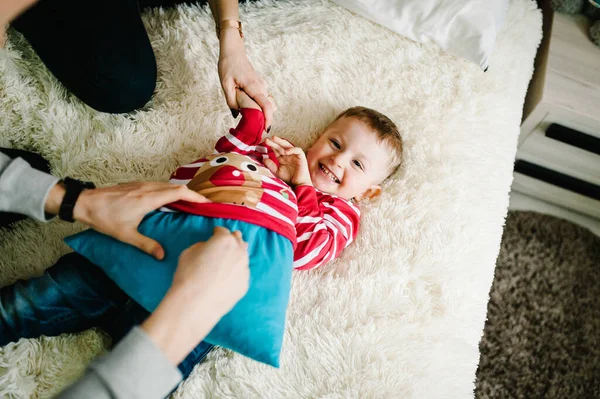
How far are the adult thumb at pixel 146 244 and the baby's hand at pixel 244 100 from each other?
0.37 metres

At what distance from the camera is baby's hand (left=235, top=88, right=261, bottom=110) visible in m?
0.88

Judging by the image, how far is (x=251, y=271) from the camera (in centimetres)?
67

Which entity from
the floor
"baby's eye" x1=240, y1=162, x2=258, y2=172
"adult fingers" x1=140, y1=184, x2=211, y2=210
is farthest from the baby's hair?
the floor

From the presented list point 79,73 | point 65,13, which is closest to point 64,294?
point 79,73

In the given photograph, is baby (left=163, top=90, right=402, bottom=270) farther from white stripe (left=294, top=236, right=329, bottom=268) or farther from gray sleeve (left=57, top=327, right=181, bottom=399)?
gray sleeve (left=57, top=327, right=181, bottom=399)

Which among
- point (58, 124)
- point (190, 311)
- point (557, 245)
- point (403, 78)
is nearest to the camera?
point (190, 311)

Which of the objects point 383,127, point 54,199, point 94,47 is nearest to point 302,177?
point 383,127

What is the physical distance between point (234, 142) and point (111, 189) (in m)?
0.29

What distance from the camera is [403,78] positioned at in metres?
1.16

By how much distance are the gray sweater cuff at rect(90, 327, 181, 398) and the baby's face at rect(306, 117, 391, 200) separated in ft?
1.94

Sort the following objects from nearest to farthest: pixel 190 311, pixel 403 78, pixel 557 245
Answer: pixel 190 311
pixel 403 78
pixel 557 245

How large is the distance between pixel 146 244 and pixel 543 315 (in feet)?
4.27

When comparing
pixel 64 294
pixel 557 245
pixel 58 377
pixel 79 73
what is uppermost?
pixel 79 73

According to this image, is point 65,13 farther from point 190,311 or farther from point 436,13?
point 436,13
